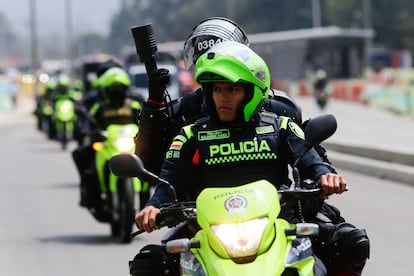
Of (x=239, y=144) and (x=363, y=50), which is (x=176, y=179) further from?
(x=363, y=50)

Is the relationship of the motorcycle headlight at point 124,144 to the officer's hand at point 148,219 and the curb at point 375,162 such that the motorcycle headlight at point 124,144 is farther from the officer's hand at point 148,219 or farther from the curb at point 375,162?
the officer's hand at point 148,219

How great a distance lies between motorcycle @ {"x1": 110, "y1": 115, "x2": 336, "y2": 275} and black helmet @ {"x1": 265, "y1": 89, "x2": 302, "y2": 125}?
1.42 metres

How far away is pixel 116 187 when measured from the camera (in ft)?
42.9

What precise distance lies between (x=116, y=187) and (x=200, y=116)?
6.29m

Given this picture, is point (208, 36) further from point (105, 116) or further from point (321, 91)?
point (321, 91)

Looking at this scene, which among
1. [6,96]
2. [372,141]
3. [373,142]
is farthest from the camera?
[6,96]

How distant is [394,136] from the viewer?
29750mm

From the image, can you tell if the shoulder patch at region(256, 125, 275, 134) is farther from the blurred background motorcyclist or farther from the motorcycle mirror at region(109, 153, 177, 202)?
the blurred background motorcyclist

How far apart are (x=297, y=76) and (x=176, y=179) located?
60155mm

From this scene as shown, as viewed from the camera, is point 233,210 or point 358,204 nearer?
point 233,210

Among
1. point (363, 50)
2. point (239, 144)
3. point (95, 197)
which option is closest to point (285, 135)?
point (239, 144)

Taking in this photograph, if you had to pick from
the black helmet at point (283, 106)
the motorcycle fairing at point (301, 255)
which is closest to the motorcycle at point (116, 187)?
the black helmet at point (283, 106)

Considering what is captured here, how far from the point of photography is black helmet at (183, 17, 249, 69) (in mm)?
7141

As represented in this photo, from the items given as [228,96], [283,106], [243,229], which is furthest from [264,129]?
[283,106]
